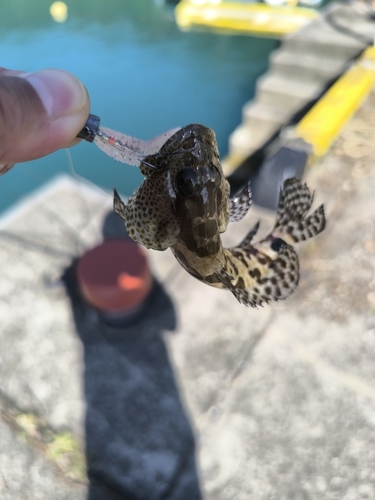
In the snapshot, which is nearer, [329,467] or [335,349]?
[329,467]

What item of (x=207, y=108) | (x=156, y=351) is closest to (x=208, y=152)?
(x=156, y=351)

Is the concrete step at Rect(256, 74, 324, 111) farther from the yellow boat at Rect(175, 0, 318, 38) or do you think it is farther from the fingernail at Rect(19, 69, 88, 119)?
the fingernail at Rect(19, 69, 88, 119)

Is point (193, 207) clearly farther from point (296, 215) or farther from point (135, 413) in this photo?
point (135, 413)

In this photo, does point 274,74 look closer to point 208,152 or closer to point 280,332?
point 280,332

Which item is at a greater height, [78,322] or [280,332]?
[280,332]

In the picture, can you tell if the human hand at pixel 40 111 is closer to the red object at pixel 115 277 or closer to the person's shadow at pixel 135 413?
the red object at pixel 115 277

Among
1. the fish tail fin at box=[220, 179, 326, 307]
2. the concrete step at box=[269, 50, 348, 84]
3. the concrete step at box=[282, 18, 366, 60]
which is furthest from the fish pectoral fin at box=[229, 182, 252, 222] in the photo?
the concrete step at box=[282, 18, 366, 60]
